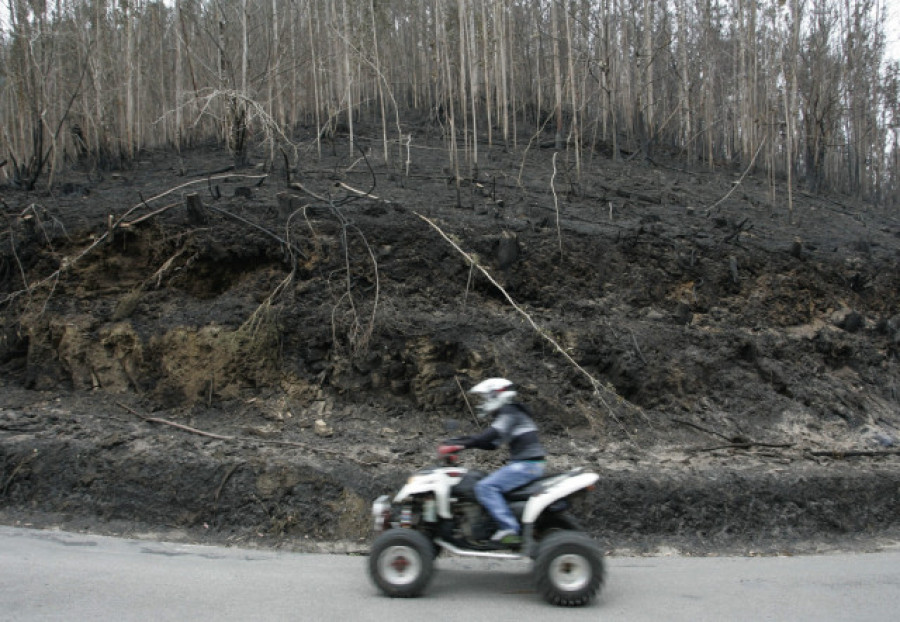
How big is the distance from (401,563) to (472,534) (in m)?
0.59

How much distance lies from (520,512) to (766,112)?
1615 centimetres

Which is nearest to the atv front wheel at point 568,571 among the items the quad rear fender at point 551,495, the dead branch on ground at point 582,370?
the quad rear fender at point 551,495

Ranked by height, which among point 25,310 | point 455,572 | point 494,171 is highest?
point 494,171

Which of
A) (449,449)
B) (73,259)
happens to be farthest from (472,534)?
(73,259)

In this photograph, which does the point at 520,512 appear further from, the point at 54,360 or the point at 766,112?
the point at 766,112

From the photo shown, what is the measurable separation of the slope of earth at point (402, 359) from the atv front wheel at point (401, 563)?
2.22 meters

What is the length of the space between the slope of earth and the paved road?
82cm

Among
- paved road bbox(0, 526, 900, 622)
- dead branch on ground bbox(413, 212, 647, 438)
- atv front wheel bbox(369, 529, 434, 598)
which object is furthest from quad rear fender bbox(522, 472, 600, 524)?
dead branch on ground bbox(413, 212, 647, 438)

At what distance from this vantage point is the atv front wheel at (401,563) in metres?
5.17

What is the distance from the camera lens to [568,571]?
16.8 ft

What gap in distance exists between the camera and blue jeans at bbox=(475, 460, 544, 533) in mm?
5277

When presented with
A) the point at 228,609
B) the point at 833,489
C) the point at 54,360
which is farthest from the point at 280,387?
the point at 833,489

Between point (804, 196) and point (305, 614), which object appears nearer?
point (305, 614)

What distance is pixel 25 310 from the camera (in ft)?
32.8
